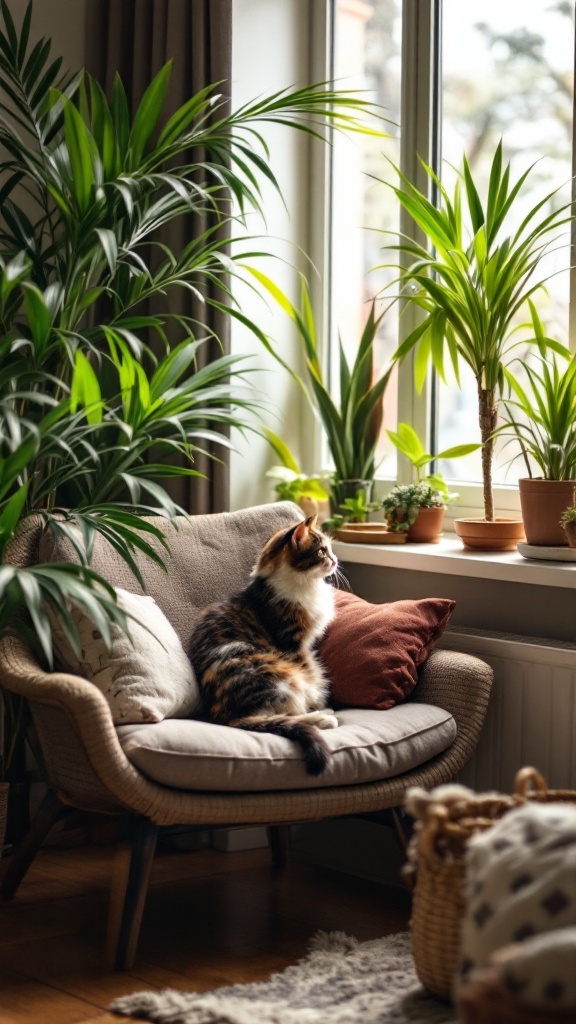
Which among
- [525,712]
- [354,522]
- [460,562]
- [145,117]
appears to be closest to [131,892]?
[525,712]

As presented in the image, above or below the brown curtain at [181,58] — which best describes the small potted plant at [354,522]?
below

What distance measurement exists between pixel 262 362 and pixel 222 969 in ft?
5.96

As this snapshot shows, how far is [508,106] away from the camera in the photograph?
11.1ft

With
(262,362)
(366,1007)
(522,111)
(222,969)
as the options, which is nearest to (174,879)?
(222,969)

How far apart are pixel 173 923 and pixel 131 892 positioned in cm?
36

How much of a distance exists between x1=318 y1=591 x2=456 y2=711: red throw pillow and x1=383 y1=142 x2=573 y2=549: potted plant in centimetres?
32

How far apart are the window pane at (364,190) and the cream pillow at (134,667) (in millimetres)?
1150

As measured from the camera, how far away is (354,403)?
3.57 meters

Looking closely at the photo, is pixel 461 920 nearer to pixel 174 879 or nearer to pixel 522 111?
pixel 174 879

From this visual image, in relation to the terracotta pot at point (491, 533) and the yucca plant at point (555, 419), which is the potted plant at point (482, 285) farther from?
the yucca plant at point (555, 419)

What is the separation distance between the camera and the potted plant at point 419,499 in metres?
3.39

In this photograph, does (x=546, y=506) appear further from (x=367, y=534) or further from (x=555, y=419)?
(x=367, y=534)

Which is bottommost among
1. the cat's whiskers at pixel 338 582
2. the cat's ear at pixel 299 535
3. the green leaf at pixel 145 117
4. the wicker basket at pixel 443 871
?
the wicker basket at pixel 443 871

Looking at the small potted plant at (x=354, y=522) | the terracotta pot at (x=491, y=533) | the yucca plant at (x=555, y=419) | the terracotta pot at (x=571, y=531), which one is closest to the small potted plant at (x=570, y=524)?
the terracotta pot at (x=571, y=531)
